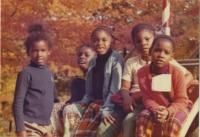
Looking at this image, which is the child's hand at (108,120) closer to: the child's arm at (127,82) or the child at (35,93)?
the child's arm at (127,82)

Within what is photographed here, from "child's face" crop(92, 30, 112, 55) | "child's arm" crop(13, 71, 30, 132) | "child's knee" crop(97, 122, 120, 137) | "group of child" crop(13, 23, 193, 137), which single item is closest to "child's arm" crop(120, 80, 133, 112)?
"group of child" crop(13, 23, 193, 137)

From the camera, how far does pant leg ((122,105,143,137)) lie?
114 inches

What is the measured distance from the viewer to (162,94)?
2.92m

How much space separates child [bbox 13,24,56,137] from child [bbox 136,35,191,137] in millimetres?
542

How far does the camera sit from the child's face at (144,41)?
9.63 ft

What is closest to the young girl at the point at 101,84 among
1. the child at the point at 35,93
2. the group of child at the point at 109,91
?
the group of child at the point at 109,91

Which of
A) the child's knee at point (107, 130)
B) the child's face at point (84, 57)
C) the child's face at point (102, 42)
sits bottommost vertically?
the child's knee at point (107, 130)

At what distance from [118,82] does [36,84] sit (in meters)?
0.48

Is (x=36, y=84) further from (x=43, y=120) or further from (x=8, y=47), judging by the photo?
(x=8, y=47)

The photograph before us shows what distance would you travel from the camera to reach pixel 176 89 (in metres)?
2.89

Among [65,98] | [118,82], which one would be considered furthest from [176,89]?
[65,98]

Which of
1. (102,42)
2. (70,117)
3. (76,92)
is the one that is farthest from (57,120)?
(102,42)

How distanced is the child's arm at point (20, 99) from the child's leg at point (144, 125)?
65cm

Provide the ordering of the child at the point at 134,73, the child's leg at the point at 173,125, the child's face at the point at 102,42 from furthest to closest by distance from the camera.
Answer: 1. the child's face at the point at 102,42
2. the child at the point at 134,73
3. the child's leg at the point at 173,125
